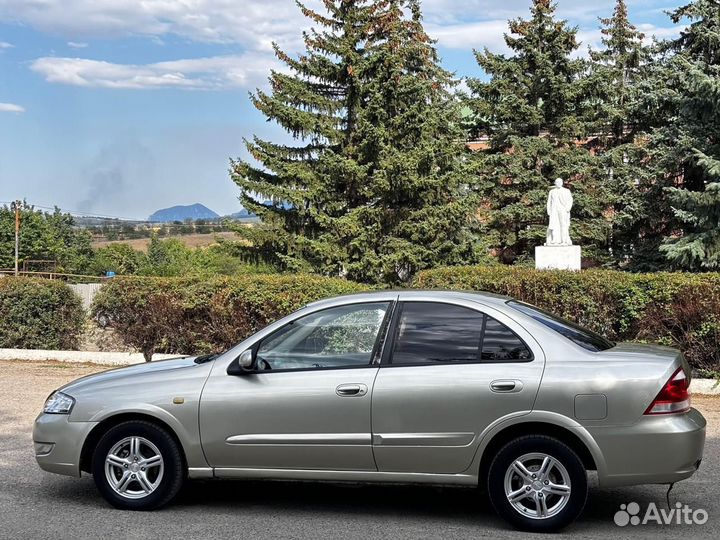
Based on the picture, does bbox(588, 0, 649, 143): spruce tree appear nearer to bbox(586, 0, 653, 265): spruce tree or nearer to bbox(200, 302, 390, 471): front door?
bbox(586, 0, 653, 265): spruce tree

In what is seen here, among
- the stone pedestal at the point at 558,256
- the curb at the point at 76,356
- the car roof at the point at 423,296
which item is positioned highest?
the stone pedestal at the point at 558,256

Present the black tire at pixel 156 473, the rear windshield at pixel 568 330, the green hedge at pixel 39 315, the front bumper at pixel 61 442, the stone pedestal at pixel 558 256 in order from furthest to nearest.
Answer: the stone pedestal at pixel 558 256 < the green hedge at pixel 39 315 < the front bumper at pixel 61 442 < the black tire at pixel 156 473 < the rear windshield at pixel 568 330

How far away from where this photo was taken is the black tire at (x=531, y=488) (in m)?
4.88

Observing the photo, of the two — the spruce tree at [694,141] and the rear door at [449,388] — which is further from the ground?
the spruce tree at [694,141]

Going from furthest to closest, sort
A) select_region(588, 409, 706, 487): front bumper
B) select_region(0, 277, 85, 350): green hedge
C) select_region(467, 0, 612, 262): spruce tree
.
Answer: select_region(467, 0, 612, 262): spruce tree, select_region(0, 277, 85, 350): green hedge, select_region(588, 409, 706, 487): front bumper

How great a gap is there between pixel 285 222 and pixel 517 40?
1173cm

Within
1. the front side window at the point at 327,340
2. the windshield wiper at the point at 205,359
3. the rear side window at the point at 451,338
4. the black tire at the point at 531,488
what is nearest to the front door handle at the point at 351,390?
the front side window at the point at 327,340

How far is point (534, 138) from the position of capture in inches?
1168

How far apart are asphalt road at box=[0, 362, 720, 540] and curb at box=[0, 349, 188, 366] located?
6672 millimetres

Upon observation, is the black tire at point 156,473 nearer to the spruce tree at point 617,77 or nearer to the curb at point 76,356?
the curb at point 76,356

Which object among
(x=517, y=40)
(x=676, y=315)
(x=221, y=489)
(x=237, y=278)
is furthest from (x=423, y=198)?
(x=221, y=489)

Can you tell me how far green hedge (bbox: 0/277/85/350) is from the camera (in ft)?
47.3

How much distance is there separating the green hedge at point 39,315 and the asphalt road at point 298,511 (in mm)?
8016

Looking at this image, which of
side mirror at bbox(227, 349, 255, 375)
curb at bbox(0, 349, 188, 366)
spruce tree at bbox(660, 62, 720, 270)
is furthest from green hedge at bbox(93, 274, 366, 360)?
spruce tree at bbox(660, 62, 720, 270)
